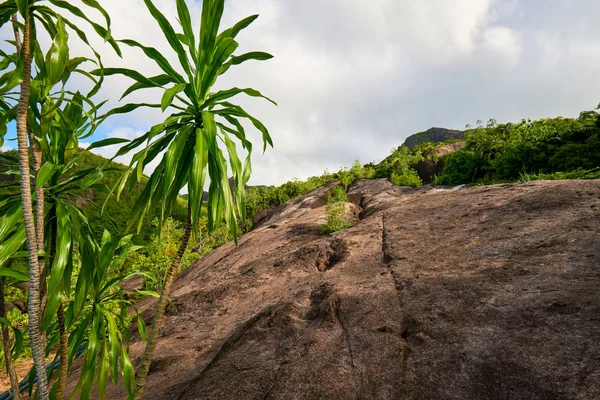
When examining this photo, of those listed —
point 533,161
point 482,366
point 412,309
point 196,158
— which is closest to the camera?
point 196,158

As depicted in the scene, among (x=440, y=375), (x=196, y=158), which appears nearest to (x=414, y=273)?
(x=440, y=375)

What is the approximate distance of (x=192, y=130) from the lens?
311 centimetres

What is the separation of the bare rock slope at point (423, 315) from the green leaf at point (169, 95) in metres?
3.10

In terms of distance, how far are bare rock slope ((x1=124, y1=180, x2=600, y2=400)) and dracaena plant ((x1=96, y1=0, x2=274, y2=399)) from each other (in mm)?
1794

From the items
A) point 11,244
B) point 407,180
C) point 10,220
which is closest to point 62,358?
point 11,244

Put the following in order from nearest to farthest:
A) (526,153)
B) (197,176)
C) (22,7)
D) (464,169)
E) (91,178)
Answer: (22,7), (197,176), (91,178), (526,153), (464,169)

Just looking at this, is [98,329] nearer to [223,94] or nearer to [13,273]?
[13,273]

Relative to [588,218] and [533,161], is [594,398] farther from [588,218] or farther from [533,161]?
[533,161]

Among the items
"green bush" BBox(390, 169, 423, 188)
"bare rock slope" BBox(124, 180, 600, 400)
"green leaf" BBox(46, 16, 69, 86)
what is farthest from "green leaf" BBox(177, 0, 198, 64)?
"green bush" BBox(390, 169, 423, 188)

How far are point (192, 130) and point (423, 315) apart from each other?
3504mm

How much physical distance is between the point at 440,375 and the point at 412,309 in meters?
1.17

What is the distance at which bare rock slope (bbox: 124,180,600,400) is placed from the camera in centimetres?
301

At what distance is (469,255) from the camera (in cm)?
511

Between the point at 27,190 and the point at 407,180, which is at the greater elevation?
the point at 407,180
